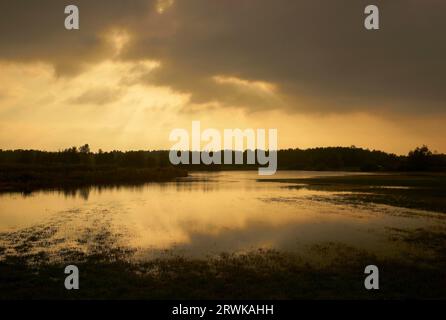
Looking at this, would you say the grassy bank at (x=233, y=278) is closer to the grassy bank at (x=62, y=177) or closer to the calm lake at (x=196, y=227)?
the calm lake at (x=196, y=227)

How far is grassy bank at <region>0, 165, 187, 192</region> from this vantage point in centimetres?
6734

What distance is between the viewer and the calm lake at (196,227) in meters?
20.6

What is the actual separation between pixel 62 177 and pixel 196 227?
62.0 metres

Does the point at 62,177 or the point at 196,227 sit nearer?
the point at 196,227

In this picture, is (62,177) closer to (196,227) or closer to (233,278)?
(196,227)

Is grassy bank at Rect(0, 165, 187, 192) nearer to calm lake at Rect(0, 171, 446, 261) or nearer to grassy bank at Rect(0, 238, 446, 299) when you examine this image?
calm lake at Rect(0, 171, 446, 261)

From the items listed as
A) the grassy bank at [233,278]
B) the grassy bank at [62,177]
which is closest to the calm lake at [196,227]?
the grassy bank at [233,278]

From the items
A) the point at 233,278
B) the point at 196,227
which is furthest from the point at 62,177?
the point at 233,278

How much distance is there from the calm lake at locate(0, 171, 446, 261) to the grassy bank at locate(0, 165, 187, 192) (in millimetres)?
27293

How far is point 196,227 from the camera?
2770 cm

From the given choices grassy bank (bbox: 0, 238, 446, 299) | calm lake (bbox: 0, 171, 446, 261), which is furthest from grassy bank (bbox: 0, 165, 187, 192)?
grassy bank (bbox: 0, 238, 446, 299)

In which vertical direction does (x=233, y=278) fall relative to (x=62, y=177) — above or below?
below
